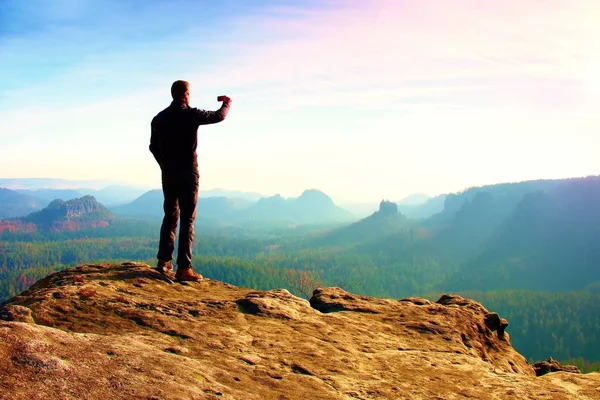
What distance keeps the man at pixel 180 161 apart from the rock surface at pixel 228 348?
1016mm

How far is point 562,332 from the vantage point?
144 metres

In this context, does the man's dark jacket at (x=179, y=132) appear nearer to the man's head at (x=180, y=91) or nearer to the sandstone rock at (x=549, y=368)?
the man's head at (x=180, y=91)

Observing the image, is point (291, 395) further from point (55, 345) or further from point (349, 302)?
point (349, 302)

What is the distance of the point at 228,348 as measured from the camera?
32.4ft

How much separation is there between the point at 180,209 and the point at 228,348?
18.9 feet

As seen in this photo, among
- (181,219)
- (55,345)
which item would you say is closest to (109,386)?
(55,345)

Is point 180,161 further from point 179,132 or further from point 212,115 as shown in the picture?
point 212,115

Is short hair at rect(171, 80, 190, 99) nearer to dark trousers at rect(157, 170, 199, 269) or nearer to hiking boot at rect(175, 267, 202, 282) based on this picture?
dark trousers at rect(157, 170, 199, 269)

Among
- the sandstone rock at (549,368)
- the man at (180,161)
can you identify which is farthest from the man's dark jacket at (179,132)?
the sandstone rock at (549,368)

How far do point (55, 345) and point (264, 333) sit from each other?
477 cm

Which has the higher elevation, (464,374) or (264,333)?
(264,333)

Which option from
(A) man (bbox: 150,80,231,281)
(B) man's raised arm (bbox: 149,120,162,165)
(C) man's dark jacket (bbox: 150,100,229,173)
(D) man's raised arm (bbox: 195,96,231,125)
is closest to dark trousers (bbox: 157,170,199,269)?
(A) man (bbox: 150,80,231,281)

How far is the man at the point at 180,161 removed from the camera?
13.7 metres

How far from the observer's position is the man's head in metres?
13.8
